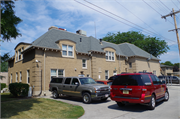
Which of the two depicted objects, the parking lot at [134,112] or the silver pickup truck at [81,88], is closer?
the parking lot at [134,112]

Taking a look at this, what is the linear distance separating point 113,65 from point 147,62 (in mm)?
10531

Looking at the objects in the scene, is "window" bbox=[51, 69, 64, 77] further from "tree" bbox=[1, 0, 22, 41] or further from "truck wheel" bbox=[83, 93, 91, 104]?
"tree" bbox=[1, 0, 22, 41]

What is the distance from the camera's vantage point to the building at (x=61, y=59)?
15531mm

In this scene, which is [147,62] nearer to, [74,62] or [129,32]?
[74,62]

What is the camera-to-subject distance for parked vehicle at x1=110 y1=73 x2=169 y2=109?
7.41 meters

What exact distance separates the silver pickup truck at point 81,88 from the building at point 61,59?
123 inches

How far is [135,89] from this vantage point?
297 inches

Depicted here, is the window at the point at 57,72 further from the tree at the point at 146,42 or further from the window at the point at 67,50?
the tree at the point at 146,42

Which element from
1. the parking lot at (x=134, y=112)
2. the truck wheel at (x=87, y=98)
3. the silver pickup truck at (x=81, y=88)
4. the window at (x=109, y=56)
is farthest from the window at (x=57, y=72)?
the parking lot at (x=134, y=112)

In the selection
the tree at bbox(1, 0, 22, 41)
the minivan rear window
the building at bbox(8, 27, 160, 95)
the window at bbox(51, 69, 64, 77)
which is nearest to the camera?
the tree at bbox(1, 0, 22, 41)

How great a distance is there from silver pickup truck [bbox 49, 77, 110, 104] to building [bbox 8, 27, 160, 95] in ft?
10.3

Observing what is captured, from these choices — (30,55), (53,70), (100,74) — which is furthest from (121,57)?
(30,55)

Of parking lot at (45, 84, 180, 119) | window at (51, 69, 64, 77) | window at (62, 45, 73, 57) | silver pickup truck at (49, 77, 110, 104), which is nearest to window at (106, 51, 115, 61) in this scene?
window at (62, 45, 73, 57)

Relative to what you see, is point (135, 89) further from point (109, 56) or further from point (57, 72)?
point (109, 56)
